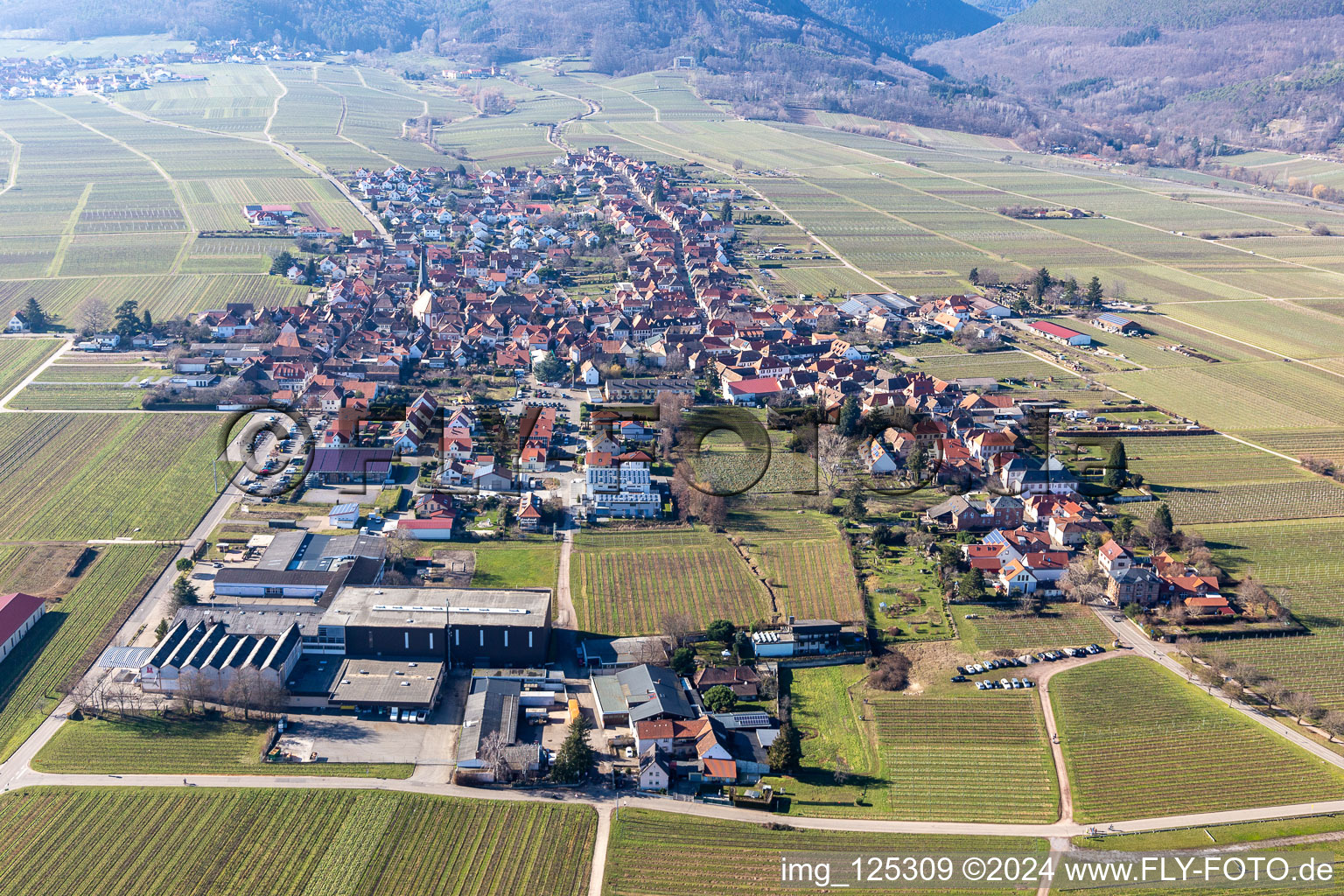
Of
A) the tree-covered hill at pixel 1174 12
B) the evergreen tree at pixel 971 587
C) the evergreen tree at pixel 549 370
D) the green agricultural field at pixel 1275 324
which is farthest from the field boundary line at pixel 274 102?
the tree-covered hill at pixel 1174 12

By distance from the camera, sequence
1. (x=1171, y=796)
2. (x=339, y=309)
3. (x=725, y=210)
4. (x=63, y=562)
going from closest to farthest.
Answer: (x=1171, y=796) < (x=63, y=562) < (x=339, y=309) < (x=725, y=210)

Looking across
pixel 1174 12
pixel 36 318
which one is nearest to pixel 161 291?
pixel 36 318

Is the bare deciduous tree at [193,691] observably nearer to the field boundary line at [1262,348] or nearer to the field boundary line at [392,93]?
the field boundary line at [1262,348]

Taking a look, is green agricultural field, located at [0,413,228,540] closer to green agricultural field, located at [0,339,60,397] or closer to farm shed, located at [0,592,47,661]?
farm shed, located at [0,592,47,661]

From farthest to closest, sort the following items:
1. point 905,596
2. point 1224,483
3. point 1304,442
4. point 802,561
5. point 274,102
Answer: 1. point 274,102
2. point 1304,442
3. point 1224,483
4. point 802,561
5. point 905,596

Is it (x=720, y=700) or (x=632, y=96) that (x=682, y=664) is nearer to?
(x=720, y=700)

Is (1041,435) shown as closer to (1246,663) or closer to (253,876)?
(1246,663)

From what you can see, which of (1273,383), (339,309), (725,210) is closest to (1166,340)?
(1273,383)
